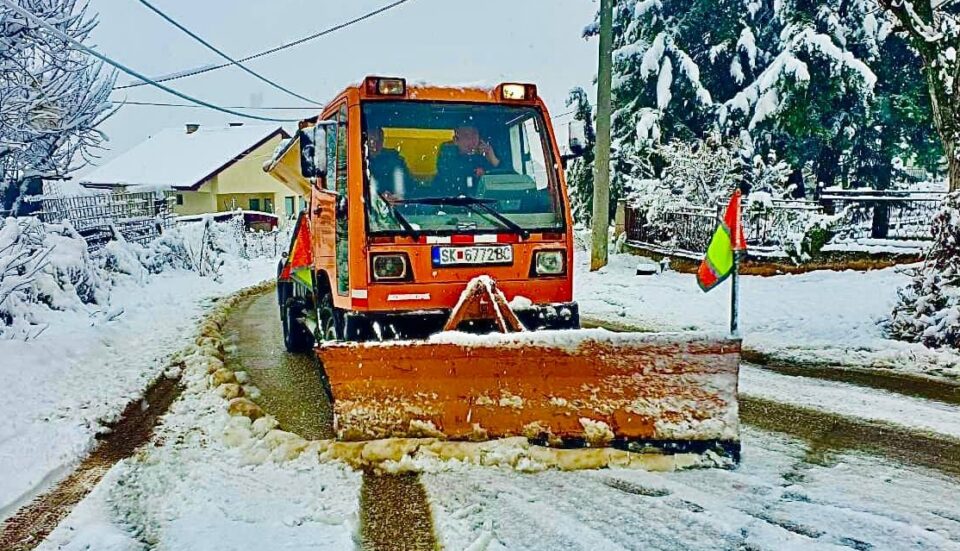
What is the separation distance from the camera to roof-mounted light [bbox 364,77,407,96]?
5512 millimetres

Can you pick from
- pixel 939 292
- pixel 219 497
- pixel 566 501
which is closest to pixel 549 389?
pixel 566 501

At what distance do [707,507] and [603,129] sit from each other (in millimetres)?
11188

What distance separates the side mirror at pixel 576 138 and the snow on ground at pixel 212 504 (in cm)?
303

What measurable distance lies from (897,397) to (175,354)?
660 centimetres

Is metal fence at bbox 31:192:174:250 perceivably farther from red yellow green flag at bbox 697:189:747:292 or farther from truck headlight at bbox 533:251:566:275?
red yellow green flag at bbox 697:189:747:292

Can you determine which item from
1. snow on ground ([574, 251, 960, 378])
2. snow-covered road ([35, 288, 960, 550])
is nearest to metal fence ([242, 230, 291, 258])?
snow on ground ([574, 251, 960, 378])

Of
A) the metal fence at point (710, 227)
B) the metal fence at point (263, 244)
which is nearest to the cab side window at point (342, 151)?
the metal fence at point (710, 227)

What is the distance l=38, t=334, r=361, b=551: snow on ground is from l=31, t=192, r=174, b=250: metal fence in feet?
34.6

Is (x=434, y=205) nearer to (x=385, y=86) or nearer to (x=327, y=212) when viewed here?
(x=385, y=86)

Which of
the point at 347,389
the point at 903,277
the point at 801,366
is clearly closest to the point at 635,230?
the point at 903,277

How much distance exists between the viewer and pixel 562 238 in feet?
18.5

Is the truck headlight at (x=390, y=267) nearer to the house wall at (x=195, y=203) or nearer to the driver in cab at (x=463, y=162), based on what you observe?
the driver in cab at (x=463, y=162)

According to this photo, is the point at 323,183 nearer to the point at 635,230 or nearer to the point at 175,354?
the point at 175,354

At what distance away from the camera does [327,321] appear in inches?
251
